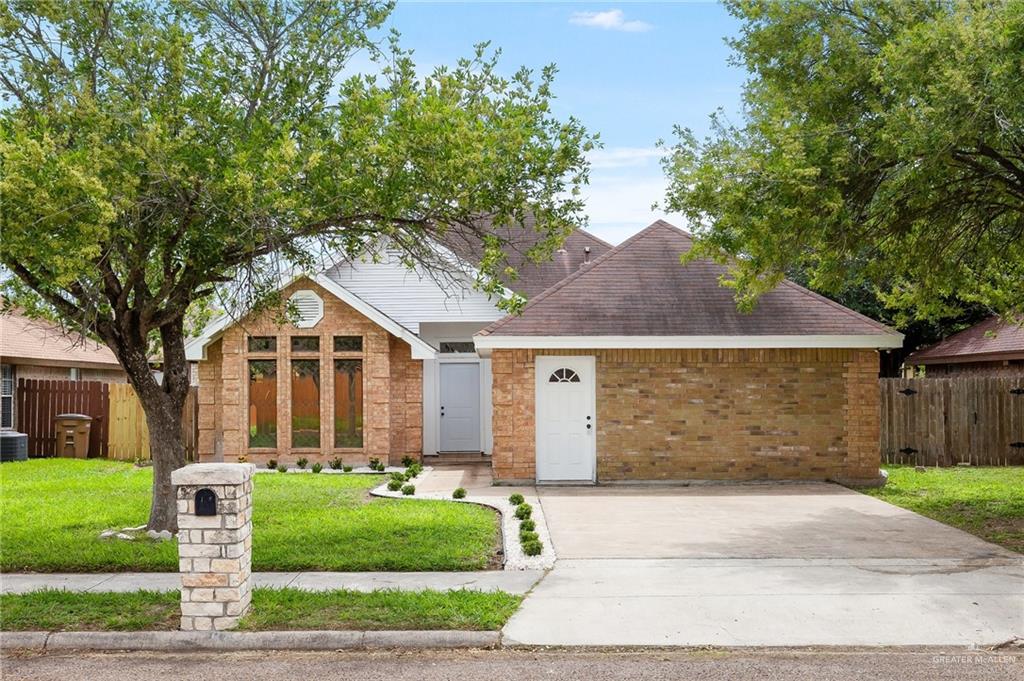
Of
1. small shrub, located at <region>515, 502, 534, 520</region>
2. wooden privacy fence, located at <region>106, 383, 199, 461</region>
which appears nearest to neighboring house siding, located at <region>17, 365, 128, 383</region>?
wooden privacy fence, located at <region>106, 383, 199, 461</region>

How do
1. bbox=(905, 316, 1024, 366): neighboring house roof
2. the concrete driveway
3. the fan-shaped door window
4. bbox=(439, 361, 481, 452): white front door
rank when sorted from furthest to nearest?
bbox=(905, 316, 1024, 366): neighboring house roof < bbox=(439, 361, 481, 452): white front door < the fan-shaped door window < the concrete driveway

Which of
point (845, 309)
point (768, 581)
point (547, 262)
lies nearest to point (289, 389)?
point (547, 262)

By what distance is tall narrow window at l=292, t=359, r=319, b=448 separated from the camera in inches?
813

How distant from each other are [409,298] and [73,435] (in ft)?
30.2

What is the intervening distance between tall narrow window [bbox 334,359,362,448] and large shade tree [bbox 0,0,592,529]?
8.61 metres

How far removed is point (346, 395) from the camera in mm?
20781

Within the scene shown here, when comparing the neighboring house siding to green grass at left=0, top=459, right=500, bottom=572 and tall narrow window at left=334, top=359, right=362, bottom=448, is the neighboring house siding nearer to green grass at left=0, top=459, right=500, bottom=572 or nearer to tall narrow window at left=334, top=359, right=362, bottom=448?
tall narrow window at left=334, top=359, right=362, bottom=448

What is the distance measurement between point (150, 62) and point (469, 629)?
711 cm

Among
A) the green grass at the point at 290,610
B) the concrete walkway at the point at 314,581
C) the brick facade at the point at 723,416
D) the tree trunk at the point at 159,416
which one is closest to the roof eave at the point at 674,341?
the brick facade at the point at 723,416

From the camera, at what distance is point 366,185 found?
996 centimetres

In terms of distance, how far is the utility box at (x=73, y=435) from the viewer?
23984 millimetres

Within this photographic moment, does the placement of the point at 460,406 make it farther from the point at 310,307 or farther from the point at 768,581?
the point at 768,581

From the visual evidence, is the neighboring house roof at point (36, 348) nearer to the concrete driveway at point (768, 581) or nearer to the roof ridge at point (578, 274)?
the roof ridge at point (578, 274)

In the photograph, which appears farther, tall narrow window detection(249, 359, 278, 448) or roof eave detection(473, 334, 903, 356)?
tall narrow window detection(249, 359, 278, 448)
